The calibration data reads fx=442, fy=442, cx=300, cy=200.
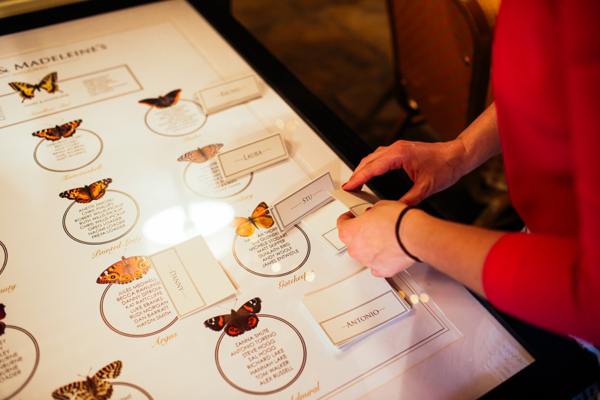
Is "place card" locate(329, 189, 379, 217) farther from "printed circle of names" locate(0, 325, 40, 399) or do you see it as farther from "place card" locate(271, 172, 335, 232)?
"printed circle of names" locate(0, 325, 40, 399)

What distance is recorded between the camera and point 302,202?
835mm

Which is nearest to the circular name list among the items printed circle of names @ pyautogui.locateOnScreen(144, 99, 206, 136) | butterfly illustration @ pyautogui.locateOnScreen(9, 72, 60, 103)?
printed circle of names @ pyautogui.locateOnScreen(144, 99, 206, 136)

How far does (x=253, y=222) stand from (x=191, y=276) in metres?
0.16

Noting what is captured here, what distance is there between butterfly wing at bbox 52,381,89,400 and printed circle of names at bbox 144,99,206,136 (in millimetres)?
545

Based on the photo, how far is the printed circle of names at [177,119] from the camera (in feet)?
3.28

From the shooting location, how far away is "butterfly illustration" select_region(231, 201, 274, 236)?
2.73 feet

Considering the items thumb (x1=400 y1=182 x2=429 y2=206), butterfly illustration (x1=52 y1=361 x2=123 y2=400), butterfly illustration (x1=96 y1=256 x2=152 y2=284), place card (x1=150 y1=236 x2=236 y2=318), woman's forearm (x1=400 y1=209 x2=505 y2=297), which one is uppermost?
butterfly illustration (x1=96 y1=256 x2=152 y2=284)

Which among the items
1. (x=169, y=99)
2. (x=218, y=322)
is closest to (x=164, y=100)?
(x=169, y=99)

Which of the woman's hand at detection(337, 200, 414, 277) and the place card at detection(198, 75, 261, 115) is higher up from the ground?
the place card at detection(198, 75, 261, 115)

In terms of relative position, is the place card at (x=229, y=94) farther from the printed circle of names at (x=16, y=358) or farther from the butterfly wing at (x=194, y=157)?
the printed circle of names at (x=16, y=358)

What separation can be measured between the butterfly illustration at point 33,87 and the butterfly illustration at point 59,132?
130mm

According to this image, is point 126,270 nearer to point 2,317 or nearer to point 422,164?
point 2,317

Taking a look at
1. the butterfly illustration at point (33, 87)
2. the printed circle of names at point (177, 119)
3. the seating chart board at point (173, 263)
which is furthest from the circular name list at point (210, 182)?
the butterfly illustration at point (33, 87)

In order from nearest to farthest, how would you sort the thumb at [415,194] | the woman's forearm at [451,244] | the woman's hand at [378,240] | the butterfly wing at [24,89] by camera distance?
the woman's forearm at [451,244] → the woman's hand at [378,240] → the thumb at [415,194] → the butterfly wing at [24,89]
